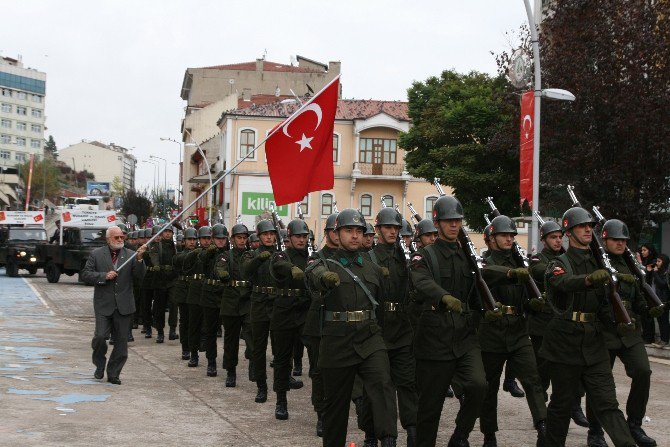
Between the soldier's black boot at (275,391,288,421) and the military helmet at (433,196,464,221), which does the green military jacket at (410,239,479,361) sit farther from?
the soldier's black boot at (275,391,288,421)

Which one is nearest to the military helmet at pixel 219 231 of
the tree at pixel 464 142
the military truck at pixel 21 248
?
the tree at pixel 464 142

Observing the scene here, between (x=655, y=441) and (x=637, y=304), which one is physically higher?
(x=637, y=304)

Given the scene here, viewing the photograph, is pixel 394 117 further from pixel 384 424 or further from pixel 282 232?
pixel 384 424

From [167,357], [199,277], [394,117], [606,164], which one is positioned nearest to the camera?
[199,277]

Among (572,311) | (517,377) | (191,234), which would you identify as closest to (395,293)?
(517,377)

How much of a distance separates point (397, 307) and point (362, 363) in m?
1.62

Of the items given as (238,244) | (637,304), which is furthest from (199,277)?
(637,304)

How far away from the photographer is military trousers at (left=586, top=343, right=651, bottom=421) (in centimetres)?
917

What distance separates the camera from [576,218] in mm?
8602

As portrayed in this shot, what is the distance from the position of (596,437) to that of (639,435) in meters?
0.37

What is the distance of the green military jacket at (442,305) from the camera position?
8.17m

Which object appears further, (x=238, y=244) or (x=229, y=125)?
(x=229, y=125)

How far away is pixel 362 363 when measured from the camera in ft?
26.6

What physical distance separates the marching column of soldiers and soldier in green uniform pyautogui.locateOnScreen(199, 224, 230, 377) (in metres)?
2.88
